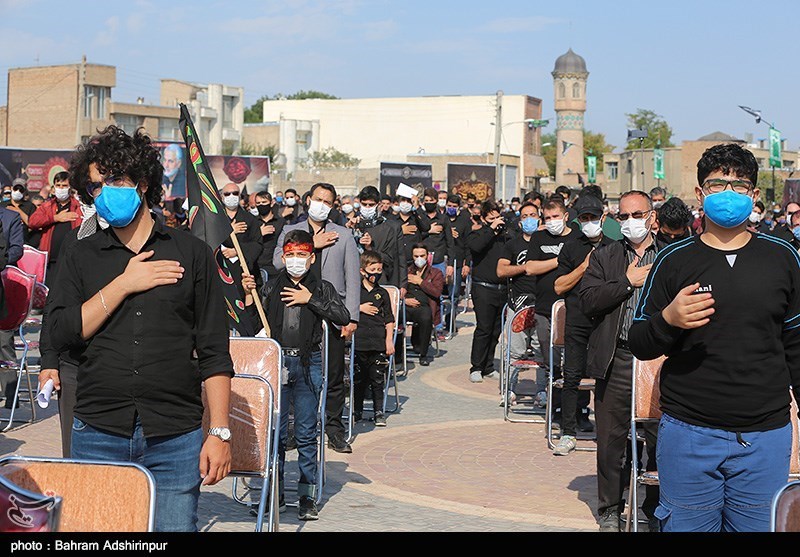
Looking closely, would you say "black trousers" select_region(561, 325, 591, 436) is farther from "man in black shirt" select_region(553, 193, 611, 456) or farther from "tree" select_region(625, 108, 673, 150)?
"tree" select_region(625, 108, 673, 150)

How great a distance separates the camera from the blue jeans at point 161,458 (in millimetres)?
4512

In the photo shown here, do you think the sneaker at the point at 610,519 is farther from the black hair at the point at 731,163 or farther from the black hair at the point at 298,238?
the black hair at the point at 731,163

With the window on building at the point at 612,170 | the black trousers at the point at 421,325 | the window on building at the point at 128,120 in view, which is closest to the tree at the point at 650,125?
the window on building at the point at 612,170

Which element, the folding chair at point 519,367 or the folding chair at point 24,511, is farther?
the folding chair at point 519,367

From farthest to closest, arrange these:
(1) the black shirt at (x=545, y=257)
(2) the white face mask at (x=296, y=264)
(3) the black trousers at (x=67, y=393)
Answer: (1) the black shirt at (x=545, y=257)
(2) the white face mask at (x=296, y=264)
(3) the black trousers at (x=67, y=393)

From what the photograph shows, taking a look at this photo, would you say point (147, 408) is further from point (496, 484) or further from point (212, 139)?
point (212, 139)

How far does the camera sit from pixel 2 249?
31.7 ft

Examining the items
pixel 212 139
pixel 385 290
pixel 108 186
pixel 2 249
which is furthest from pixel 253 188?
pixel 212 139

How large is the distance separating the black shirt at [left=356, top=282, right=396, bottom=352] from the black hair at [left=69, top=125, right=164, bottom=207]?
286 inches

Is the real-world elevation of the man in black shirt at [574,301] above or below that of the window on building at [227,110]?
below

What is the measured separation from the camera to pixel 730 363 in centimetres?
482

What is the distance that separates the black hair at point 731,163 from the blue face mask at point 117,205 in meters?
2.36

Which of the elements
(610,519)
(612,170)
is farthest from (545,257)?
(612,170)

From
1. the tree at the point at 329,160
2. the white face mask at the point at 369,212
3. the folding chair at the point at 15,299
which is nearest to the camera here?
the folding chair at the point at 15,299
